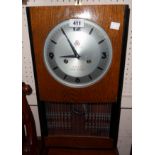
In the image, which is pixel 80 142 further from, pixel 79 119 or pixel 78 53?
pixel 78 53

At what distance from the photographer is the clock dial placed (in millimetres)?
937

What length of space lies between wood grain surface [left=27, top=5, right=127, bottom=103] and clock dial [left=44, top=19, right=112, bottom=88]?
0.02 m

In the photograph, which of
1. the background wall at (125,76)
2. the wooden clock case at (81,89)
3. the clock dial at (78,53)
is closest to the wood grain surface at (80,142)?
the wooden clock case at (81,89)

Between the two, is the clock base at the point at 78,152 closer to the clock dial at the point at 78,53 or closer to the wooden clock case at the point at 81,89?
Result: the wooden clock case at the point at 81,89

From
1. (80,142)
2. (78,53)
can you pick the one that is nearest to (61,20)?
(78,53)

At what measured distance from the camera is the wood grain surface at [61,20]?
896 mm

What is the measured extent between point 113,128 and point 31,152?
1.56 feet

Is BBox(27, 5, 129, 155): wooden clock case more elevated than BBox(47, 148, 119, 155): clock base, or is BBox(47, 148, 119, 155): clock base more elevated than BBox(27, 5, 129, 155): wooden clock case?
A: BBox(27, 5, 129, 155): wooden clock case

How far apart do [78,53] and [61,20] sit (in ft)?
0.57

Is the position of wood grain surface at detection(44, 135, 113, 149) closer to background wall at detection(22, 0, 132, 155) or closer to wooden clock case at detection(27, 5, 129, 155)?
wooden clock case at detection(27, 5, 129, 155)

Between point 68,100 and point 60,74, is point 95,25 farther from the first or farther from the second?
point 68,100

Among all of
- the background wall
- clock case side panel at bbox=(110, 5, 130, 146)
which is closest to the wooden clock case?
clock case side panel at bbox=(110, 5, 130, 146)

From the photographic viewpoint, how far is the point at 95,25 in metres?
0.92
